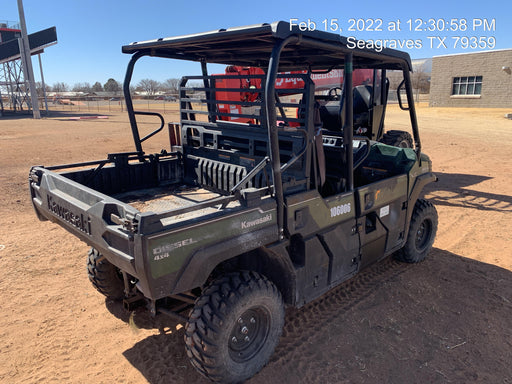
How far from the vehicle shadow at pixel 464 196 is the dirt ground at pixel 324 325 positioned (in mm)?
1143

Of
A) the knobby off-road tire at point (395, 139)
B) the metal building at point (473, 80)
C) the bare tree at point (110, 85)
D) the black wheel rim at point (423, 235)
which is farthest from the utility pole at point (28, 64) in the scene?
the bare tree at point (110, 85)

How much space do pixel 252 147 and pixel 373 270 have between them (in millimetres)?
2128

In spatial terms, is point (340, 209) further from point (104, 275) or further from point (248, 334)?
point (104, 275)

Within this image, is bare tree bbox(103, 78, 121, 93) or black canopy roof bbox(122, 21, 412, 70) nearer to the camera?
black canopy roof bbox(122, 21, 412, 70)

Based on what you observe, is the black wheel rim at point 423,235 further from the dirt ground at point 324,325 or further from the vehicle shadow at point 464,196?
the vehicle shadow at point 464,196

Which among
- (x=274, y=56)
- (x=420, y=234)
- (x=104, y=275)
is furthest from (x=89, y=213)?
(x=420, y=234)

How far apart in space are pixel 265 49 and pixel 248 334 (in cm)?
241

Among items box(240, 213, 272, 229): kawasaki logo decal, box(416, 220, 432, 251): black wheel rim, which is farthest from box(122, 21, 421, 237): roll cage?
box(416, 220, 432, 251): black wheel rim

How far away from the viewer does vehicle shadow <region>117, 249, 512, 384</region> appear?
298cm

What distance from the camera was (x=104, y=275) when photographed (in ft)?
12.0

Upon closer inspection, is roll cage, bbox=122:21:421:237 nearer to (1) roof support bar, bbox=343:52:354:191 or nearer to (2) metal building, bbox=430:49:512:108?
(1) roof support bar, bbox=343:52:354:191

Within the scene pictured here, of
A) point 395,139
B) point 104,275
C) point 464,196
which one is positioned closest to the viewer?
point 104,275

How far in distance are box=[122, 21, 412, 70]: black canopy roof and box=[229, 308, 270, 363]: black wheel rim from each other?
1.94 meters

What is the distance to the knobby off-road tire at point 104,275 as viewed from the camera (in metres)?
3.63
